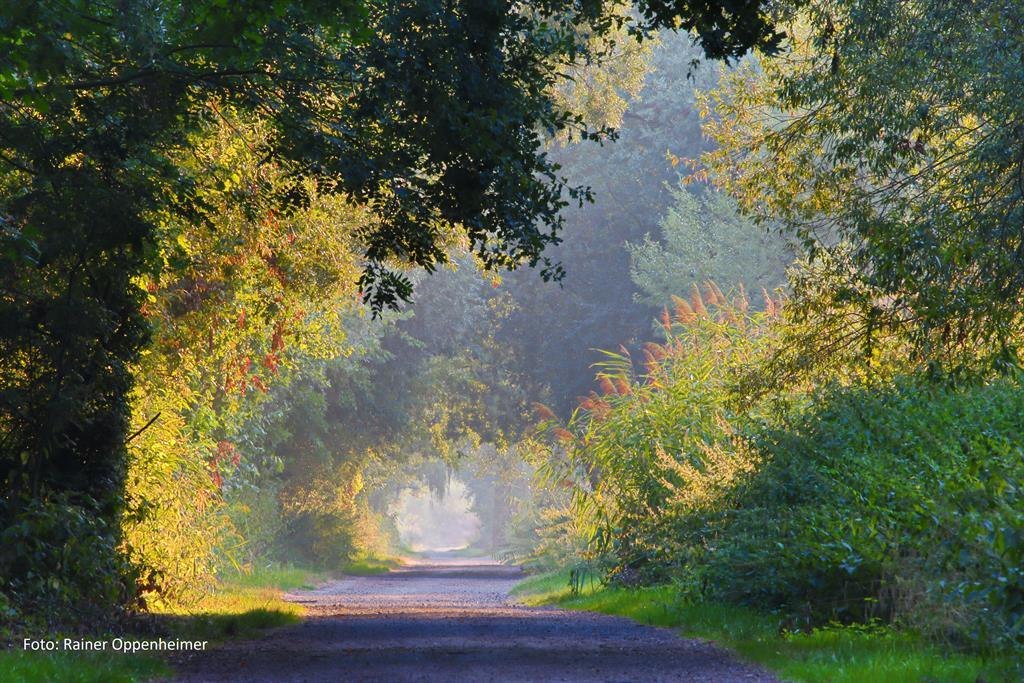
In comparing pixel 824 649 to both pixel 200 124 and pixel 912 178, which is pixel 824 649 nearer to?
pixel 912 178

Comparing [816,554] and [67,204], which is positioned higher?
[67,204]

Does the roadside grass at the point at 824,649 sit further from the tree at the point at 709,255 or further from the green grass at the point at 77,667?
the tree at the point at 709,255

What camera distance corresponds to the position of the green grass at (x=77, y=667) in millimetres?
9031

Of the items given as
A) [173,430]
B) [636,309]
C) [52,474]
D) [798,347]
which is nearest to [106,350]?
[52,474]

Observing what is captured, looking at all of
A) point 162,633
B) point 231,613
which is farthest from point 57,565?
point 231,613

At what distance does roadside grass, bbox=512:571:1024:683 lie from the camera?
911 cm

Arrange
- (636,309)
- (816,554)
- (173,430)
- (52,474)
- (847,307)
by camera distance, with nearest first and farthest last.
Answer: (816,554)
(52,474)
(847,307)
(173,430)
(636,309)

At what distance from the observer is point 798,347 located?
61.0 feet

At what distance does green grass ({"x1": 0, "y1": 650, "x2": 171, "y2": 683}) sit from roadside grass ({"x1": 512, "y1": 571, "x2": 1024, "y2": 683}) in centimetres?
513

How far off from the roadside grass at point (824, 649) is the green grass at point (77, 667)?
5131 millimetres

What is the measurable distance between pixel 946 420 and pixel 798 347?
3.12 metres

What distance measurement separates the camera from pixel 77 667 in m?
9.80

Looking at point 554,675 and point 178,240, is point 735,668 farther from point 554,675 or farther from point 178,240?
point 178,240

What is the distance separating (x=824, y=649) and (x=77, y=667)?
6261mm
